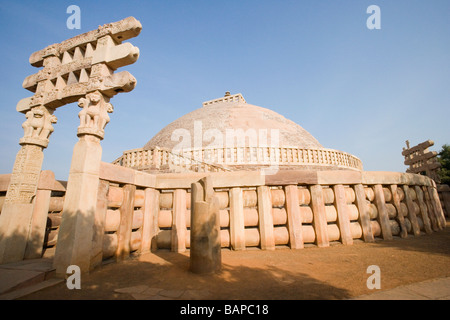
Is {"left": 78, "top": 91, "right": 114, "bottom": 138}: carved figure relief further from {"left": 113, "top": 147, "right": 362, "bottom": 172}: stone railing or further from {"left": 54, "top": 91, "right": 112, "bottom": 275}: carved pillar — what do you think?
{"left": 113, "top": 147, "right": 362, "bottom": 172}: stone railing

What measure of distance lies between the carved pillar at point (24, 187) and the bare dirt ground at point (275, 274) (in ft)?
8.22

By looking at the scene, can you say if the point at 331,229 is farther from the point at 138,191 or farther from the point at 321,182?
the point at 138,191

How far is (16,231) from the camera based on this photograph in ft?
15.3

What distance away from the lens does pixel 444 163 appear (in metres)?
20.6

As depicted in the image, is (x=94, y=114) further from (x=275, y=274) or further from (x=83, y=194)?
(x=275, y=274)

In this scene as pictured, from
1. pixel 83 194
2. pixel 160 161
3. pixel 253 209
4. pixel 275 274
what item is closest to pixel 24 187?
pixel 83 194

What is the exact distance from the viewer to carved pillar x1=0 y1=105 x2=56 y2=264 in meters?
4.59

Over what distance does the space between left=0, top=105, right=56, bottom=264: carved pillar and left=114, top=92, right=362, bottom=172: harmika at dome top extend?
457 centimetres

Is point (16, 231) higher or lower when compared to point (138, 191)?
lower

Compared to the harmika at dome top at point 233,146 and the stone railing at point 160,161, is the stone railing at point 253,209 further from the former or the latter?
the harmika at dome top at point 233,146

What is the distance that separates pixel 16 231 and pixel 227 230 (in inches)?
187

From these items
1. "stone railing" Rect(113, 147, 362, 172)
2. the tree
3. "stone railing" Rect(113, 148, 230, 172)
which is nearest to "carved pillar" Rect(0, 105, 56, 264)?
"stone railing" Rect(113, 148, 230, 172)
